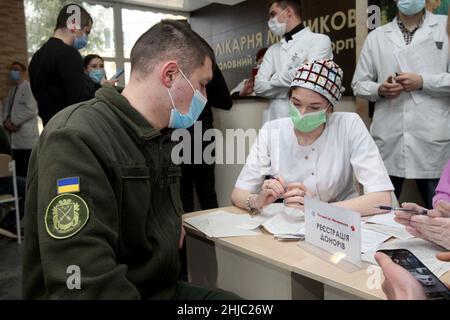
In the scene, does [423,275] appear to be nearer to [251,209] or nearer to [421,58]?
[251,209]

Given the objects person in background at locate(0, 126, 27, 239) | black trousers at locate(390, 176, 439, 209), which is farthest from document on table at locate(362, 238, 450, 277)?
person in background at locate(0, 126, 27, 239)

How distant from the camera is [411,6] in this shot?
2166 millimetres

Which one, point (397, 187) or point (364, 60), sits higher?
point (364, 60)

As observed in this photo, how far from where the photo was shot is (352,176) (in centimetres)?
178

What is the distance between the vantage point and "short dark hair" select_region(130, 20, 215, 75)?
115cm

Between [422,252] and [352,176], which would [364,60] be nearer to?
[352,176]

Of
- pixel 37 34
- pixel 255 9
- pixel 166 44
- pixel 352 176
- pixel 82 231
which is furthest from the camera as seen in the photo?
pixel 255 9

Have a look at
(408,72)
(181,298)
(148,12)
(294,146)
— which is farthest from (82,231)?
(148,12)

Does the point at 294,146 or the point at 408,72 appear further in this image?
the point at 408,72

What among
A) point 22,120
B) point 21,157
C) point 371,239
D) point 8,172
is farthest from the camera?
point 21,157

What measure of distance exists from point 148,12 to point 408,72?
6.36 metres

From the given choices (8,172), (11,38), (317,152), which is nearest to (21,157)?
(8,172)

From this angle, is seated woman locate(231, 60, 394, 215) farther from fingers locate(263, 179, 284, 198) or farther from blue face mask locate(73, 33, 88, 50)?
blue face mask locate(73, 33, 88, 50)

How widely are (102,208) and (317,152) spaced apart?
1143 millimetres
